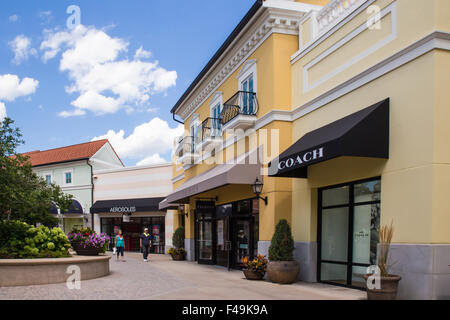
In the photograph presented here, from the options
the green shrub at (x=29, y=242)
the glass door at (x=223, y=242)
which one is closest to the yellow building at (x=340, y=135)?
the glass door at (x=223, y=242)

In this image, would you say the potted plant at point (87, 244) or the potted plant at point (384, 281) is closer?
the potted plant at point (384, 281)

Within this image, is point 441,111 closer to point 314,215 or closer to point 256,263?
point 314,215

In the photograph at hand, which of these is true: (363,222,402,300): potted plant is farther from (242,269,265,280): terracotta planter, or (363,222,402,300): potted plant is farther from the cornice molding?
the cornice molding

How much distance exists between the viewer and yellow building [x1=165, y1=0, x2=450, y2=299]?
8047 mm

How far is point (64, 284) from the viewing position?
11.0 meters

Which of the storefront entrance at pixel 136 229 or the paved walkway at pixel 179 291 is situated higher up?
the paved walkway at pixel 179 291

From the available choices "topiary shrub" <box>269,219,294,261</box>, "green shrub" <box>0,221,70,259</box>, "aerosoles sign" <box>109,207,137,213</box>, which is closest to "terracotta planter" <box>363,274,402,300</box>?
"topiary shrub" <box>269,219,294,261</box>

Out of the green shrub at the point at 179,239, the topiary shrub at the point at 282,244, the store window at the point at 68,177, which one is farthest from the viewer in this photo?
the store window at the point at 68,177

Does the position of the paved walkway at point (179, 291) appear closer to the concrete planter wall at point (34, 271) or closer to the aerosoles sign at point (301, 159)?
the concrete planter wall at point (34, 271)

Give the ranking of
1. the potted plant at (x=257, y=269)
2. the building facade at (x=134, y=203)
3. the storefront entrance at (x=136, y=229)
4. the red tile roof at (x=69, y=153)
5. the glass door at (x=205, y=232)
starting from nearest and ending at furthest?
the potted plant at (x=257, y=269)
the glass door at (x=205, y=232)
the building facade at (x=134, y=203)
the storefront entrance at (x=136, y=229)
the red tile roof at (x=69, y=153)

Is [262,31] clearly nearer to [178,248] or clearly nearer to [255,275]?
[255,275]

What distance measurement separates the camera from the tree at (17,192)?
12.1 meters

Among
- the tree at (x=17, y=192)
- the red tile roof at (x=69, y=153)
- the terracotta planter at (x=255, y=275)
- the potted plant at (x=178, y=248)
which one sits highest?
the red tile roof at (x=69, y=153)
